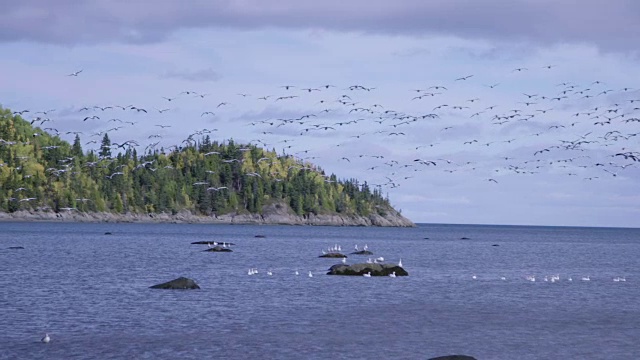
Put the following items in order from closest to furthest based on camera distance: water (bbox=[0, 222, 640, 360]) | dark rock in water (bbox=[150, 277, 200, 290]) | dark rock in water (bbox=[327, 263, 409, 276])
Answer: water (bbox=[0, 222, 640, 360]) → dark rock in water (bbox=[150, 277, 200, 290]) → dark rock in water (bbox=[327, 263, 409, 276])

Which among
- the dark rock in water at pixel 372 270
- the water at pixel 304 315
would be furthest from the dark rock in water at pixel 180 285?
the dark rock in water at pixel 372 270

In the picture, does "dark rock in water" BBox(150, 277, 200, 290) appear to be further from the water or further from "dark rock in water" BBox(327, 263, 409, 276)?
"dark rock in water" BBox(327, 263, 409, 276)

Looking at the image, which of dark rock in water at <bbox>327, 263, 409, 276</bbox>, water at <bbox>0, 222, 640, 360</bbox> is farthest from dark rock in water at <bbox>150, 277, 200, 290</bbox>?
dark rock in water at <bbox>327, 263, 409, 276</bbox>

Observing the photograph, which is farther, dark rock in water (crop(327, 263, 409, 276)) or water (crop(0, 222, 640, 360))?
dark rock in water (crop(327, 263, 409, 276))

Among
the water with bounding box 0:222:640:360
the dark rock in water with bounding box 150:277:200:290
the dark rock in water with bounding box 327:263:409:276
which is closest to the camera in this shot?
the water with bounding box 0:222:640:360

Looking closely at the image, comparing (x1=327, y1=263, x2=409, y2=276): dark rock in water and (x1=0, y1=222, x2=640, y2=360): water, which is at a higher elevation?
(x1=327, y1=263, x2=409, y2=276): dark rock in water

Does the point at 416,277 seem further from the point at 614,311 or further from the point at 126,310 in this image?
the point at 126,310

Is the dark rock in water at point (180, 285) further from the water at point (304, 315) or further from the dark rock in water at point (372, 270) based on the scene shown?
the dark rock in water at point (372, 270)

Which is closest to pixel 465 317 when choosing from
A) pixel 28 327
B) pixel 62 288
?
pixel 28 327

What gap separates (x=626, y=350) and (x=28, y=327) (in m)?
27.3

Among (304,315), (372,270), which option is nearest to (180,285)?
(304,315)

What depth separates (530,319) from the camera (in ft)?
178

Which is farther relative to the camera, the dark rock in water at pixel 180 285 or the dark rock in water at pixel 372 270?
the dark rock in water at pixel 372 270

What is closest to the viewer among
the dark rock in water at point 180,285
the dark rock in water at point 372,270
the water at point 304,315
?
the water at point 304,315
